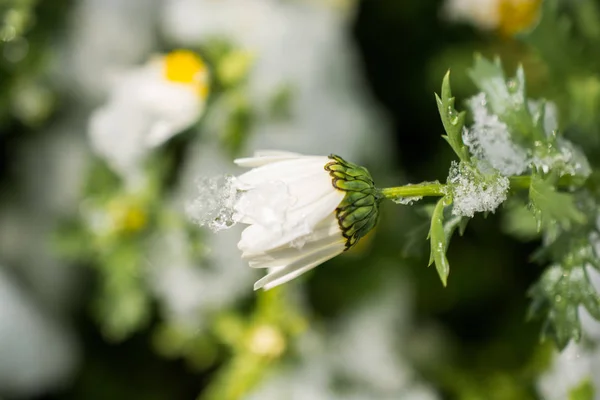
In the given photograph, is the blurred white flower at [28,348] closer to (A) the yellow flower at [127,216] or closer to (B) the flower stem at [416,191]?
(A) the yellow flower at [127,216]

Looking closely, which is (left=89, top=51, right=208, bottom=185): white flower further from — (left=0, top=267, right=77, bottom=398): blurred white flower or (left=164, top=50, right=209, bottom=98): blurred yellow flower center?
(left=0, top=267, right=77, bottom=398): blurred white flower

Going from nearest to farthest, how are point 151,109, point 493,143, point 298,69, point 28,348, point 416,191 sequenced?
point 416,191
point 493,143
point 151,109
point 298,69
point 28,348

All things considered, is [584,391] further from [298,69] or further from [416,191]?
[298,69]

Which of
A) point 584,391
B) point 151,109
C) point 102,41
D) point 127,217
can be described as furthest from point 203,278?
point 584,391

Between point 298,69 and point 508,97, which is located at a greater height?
point 508,97

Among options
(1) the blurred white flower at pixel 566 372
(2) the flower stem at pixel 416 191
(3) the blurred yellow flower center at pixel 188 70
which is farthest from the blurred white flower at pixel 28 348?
(2) the flower stem at pixel 416 191
